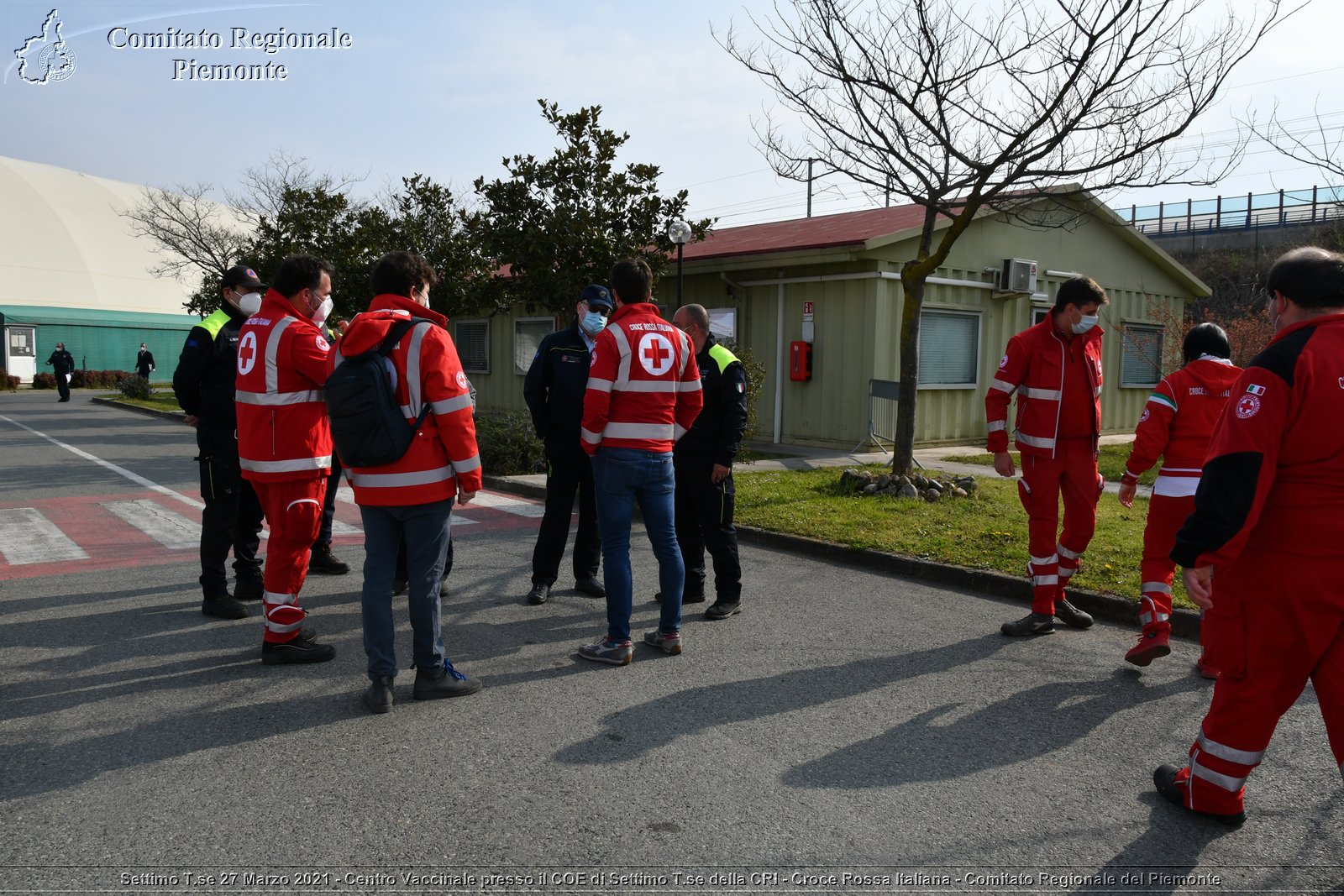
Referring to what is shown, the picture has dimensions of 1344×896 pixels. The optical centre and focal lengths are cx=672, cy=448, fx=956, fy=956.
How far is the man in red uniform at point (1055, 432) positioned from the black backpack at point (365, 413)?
3384mm

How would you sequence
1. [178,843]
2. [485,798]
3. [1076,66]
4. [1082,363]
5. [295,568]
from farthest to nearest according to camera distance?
[1076,66] < [1082,363] < [295,568] < [485,798] < [178,843]

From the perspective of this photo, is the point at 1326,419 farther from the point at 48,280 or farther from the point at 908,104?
the point at 48,280

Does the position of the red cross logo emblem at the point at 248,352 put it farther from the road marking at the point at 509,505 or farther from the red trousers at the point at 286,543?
the road marking at the point at 509,505

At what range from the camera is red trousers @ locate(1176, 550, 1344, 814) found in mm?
2930

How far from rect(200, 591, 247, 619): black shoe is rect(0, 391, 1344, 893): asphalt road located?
75mm

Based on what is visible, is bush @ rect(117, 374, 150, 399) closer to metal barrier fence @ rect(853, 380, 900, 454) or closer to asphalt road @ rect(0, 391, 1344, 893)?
metal barrier fence @ rect(853, 380, 900, 454)

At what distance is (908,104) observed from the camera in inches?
413

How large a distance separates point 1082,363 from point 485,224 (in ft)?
36.5

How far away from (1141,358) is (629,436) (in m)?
17.9

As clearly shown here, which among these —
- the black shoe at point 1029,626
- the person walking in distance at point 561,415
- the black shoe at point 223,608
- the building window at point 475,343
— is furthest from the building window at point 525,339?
the black shoe at point 1029,626

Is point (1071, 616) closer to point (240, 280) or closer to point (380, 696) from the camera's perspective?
point (380, 696)

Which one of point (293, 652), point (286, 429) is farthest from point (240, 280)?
point (293, 652)

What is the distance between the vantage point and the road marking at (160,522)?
8.06 m

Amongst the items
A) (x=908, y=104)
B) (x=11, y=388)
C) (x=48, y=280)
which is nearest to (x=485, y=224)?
(x=908, y=104)
